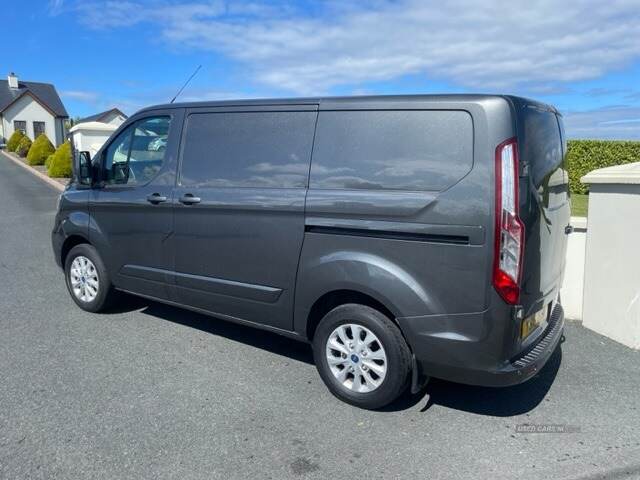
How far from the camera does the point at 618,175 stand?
4.50 m

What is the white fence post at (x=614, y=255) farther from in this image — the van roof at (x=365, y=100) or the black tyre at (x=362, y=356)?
the black tyre at (x=362, y=356)

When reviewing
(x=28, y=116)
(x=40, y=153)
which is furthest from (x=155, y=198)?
(x=28, y=116)

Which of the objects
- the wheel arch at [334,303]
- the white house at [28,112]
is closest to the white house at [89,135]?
the wheel arch at [334,303]

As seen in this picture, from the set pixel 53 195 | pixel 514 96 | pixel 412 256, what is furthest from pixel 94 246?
pixel 53 195

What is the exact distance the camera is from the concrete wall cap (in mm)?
4402

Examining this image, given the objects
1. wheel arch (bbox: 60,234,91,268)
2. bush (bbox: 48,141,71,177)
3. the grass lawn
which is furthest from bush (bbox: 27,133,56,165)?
wheel arch (bbox: 60,234,91,268)

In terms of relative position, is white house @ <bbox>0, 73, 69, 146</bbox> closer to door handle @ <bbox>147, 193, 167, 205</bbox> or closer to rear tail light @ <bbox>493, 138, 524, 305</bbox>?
door handle @ <bbox>147, 193, 167, 205</bbox>

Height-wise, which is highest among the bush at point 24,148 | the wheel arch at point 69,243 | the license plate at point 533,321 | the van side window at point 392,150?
the bush at point 24,148

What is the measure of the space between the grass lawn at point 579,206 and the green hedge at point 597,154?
0.57 meters

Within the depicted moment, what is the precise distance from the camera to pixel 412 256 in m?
3.18

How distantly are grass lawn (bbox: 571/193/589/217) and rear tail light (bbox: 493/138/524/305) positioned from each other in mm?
7609

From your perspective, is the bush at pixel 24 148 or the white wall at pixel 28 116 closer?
the bush at pixel 24 148

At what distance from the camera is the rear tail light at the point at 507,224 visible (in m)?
2.92

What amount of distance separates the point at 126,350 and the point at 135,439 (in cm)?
145
